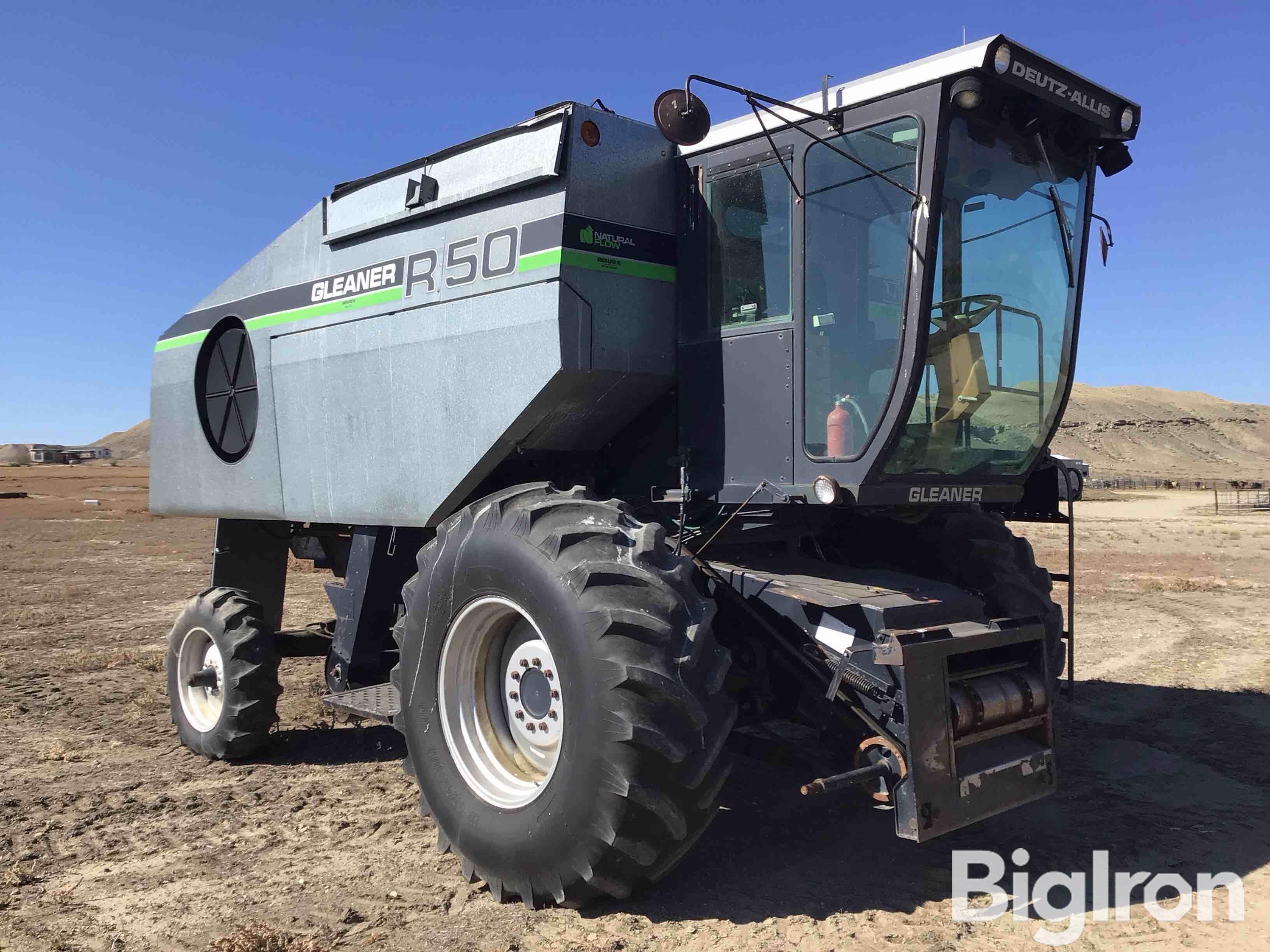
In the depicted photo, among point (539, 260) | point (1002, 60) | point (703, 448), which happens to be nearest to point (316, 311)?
point (539, 260)

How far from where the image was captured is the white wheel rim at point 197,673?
6863 millimetres

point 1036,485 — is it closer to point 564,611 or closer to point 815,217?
point 815,217

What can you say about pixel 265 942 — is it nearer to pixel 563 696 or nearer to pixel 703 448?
pixel 563 696

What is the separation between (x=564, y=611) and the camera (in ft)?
13.1

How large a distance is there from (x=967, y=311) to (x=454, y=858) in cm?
366

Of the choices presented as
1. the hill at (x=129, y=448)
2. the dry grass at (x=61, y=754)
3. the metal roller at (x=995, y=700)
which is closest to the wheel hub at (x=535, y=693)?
the metal roller at (x=995, y=700)

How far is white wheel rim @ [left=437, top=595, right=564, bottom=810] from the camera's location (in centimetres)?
447

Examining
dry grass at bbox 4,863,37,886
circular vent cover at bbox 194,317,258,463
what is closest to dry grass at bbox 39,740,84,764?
dry grass at bbox 4,863,37,886

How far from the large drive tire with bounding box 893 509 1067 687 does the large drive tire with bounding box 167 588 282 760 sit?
4240 millimetres

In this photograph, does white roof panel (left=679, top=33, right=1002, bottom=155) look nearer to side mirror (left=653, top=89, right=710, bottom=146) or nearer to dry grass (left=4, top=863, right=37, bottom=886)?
side mirror (left=653, top=89, right=710, bottom=146)

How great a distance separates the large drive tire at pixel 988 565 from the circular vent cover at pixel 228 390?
4625mm

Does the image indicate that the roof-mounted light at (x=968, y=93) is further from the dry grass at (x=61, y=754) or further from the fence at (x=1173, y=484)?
the fence at (x=1173, y=484)

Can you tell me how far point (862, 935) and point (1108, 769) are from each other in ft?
9.93

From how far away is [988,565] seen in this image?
574cm
